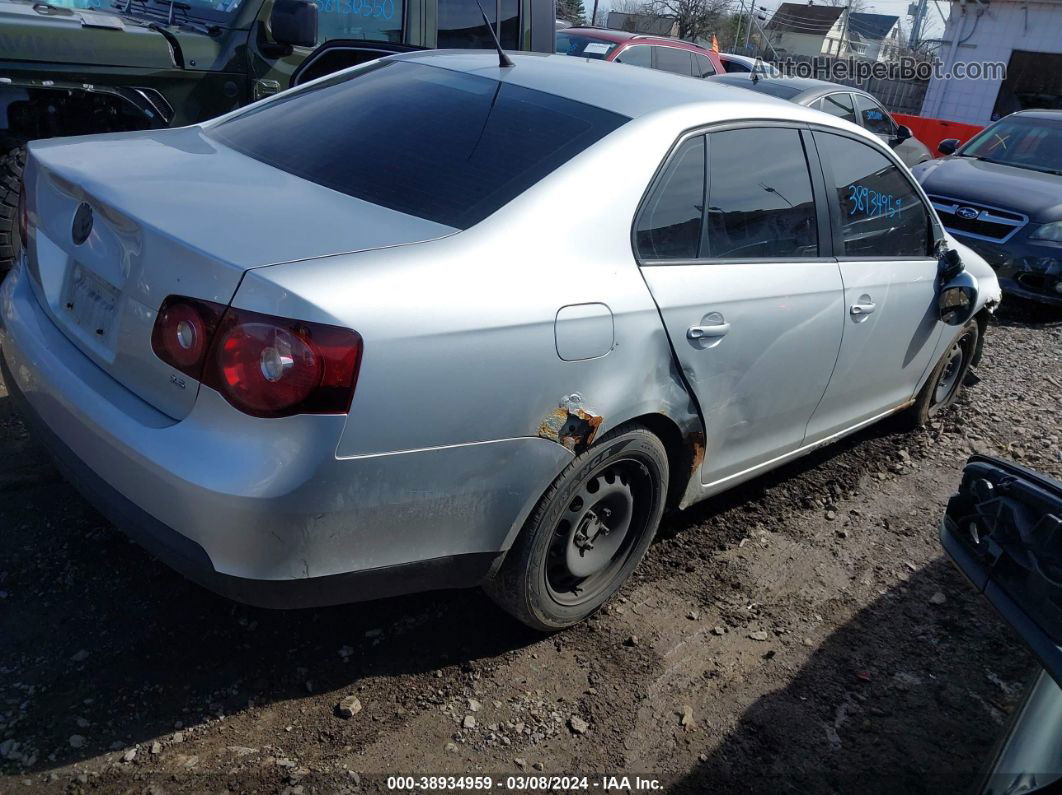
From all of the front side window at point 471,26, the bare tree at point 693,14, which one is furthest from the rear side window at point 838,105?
the bare tree at point 693,14

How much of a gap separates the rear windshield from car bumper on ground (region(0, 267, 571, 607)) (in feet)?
2.29

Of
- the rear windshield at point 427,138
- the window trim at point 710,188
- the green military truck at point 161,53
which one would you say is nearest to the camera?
the rear windshield at point 427,138

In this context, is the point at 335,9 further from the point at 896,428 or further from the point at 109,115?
the point at 896,428

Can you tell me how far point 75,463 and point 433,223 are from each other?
1.18 m

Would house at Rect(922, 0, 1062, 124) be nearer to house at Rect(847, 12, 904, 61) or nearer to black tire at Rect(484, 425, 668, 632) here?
black tire at Rect(484, 425, 668, 632)

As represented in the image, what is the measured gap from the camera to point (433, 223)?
2480mm

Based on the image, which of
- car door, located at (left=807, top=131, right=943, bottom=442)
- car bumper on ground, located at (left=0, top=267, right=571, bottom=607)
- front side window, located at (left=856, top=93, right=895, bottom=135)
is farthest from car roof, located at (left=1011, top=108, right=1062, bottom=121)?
car bumper on ground, located at (left=0, top=267, right=571, bottom=607)

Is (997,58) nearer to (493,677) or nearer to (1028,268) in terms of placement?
(1028,268)

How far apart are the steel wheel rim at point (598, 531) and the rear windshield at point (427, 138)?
3.04ft

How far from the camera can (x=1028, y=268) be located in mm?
7730

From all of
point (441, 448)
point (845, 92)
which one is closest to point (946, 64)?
point (845, 92)

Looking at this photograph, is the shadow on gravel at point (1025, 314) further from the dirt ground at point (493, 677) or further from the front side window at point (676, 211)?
the front side window at point (676, 211)

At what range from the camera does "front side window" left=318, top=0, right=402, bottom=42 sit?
18.5 feet

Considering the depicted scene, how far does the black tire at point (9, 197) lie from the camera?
184 inches
